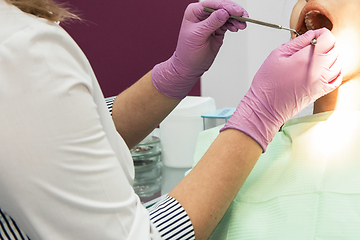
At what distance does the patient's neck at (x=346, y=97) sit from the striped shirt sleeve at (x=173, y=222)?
60 centimetres

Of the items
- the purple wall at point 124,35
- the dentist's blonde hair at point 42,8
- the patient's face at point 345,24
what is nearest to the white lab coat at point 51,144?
the dentist's blonde hair at point 42,8

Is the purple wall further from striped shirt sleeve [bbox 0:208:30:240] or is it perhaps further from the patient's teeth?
striped shirt sleeve [bbox 0:208:30:240]

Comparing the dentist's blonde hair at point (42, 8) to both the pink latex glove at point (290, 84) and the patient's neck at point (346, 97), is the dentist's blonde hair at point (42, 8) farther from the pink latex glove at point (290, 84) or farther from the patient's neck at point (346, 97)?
the patient's neck at point (346, 97)

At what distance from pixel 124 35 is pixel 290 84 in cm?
147

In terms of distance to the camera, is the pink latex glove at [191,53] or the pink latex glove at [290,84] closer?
the pink latex glove at [290,84]

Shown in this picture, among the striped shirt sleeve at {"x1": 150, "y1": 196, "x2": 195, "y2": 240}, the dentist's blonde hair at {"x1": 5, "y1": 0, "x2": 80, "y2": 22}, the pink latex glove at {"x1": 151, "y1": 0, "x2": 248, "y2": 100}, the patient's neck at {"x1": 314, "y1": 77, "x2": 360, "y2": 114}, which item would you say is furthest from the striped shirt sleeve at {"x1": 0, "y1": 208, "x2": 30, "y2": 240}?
the patient's neck at {"x1": 314, "y1": 77, "x2": 360, "y2": 114}

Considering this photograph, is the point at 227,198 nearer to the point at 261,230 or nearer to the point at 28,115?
the point at 261,230

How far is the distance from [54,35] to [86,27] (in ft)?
5.01

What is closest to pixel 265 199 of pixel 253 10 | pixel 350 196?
pixel 350 196

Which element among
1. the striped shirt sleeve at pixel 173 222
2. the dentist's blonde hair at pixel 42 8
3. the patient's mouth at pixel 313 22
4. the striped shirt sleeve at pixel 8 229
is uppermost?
the dentist's blonde hair at pixel 42 8

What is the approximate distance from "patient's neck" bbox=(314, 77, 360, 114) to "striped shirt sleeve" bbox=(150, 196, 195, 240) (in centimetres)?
60

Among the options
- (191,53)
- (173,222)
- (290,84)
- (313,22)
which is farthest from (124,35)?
(173,222)

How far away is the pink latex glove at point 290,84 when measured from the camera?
2.87 feet

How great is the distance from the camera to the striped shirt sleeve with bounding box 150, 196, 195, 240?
0.72 meters
